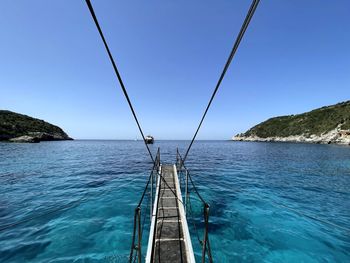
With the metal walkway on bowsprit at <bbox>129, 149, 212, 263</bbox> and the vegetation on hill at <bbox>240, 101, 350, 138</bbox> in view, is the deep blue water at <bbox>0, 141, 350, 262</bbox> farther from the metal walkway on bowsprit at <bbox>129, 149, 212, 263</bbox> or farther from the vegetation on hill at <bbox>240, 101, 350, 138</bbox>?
the vegetation on hill at <bbox>240, 101, 350, 138</bbox>

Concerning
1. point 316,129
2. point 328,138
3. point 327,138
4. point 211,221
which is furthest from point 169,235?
point 316,129

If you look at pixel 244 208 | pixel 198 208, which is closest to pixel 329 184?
pixel 244 208

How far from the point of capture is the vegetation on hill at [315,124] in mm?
85106

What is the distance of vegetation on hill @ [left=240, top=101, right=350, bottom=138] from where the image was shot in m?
85.1

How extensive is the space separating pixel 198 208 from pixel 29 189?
1446cm

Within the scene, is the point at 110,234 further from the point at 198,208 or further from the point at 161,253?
the point at 198,208

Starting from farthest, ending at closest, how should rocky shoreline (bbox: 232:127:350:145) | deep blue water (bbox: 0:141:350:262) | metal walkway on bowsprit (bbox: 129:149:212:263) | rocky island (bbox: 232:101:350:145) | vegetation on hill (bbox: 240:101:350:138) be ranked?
vegetation on hill (bbox: 240:101:350:138)
rocky island (bbox: 232:101:350:145)
rocky shoreline (bbox: 232:127:350:145)
deep blue water (bbox: 0:141:350:262)
metal walkway on bowsprit (bbox: 129:149:212:263)

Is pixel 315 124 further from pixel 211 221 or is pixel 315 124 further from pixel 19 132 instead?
pixel 19 132

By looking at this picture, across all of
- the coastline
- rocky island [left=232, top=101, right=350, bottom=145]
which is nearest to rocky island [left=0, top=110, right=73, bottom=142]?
the coastline

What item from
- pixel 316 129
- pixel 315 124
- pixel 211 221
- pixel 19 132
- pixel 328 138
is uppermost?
pixel 315 124

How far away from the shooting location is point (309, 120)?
357ft

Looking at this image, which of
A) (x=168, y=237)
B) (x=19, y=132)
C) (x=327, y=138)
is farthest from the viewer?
(x=19, y=132)

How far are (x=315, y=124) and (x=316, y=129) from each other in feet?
24.7

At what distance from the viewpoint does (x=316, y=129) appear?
94.0m
